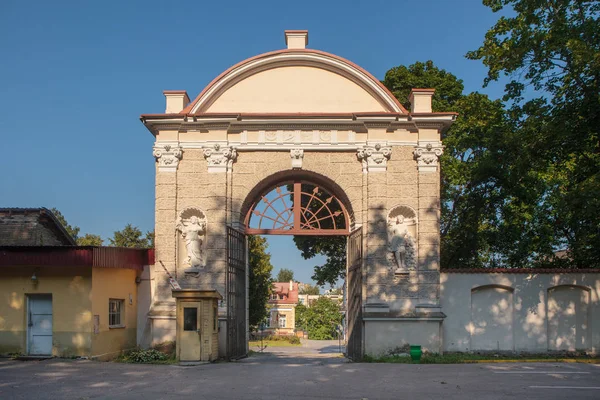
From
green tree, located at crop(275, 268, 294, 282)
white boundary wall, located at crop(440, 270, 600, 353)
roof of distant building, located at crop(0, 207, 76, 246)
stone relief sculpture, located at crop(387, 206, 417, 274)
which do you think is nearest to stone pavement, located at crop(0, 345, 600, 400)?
white boundary wall, located at crop(440, 270, 600, 353)

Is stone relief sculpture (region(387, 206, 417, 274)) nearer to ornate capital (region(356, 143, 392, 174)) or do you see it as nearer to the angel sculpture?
ornate capital (region(356, 143, 392, 174))

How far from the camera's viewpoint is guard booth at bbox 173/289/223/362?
16.8 m

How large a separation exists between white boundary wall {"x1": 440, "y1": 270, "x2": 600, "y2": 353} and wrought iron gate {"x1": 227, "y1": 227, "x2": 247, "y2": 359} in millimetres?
6121

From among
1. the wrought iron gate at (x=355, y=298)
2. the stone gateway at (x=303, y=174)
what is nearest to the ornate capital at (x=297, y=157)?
the stone gateway at (x=303, y=174)

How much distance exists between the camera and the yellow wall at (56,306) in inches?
654

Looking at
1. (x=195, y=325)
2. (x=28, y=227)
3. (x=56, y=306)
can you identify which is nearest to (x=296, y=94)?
(x=195, y=325)

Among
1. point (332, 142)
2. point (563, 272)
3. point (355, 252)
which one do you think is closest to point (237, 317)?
point (355, 252)

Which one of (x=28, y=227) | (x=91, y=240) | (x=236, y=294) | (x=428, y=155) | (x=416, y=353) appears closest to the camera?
(x=416, y=353)

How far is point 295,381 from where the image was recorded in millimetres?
12773

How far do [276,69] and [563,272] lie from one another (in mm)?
10520

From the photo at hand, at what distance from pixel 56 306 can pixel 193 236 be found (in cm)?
423

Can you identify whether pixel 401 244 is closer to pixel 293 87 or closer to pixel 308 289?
pixel 293 87

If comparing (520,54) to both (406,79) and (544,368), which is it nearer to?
(544,368)

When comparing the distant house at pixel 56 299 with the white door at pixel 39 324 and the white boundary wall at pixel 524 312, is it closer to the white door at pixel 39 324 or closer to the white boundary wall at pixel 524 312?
the white door at pixel 39 324
